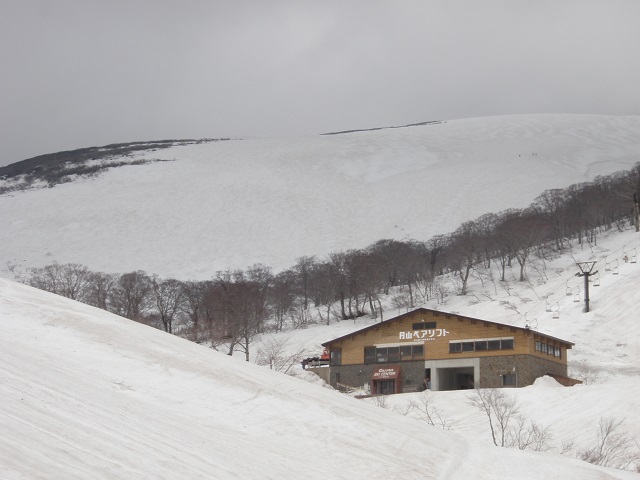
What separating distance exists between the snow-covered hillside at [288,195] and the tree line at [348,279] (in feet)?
42.7

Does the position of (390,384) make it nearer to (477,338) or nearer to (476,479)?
(477,338)

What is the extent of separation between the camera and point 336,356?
170 ft

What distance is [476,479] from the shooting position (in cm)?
1339

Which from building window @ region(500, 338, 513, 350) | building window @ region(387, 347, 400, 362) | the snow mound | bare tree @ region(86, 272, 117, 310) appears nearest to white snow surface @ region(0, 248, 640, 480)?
the snow mound

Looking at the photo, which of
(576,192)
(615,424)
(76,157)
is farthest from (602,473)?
(76,157)

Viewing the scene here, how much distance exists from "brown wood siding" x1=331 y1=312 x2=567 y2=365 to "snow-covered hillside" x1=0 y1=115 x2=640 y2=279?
49566 mm

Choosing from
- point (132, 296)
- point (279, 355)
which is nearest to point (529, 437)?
point (279, 355)

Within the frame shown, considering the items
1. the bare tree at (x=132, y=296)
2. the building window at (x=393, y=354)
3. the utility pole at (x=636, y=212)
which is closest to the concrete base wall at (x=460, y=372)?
the building window at (x=393, y=354)

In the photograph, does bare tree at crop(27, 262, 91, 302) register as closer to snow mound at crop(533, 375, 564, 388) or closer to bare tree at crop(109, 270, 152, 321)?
bare tree at crop(109, 270, 152, 321)

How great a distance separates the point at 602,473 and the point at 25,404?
1121 centimetres

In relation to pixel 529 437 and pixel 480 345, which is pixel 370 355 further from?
pixel 529 437

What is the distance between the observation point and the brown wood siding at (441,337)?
4634 centimetres

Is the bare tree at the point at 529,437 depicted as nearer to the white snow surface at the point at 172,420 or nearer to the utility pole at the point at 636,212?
the white snow surface at the point at 172,420

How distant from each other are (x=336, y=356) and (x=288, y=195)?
264ft
